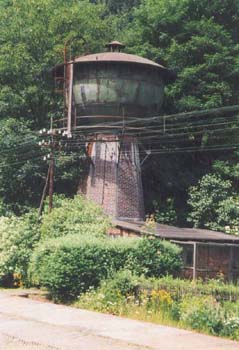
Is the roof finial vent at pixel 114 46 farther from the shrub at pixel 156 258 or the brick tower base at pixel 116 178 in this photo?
the shrub at pixel 156 258

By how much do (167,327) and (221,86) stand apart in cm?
2353

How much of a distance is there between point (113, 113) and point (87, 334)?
17804mm

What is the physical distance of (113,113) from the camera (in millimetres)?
29672

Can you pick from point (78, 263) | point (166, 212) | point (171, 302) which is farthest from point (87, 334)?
point (166, 212)

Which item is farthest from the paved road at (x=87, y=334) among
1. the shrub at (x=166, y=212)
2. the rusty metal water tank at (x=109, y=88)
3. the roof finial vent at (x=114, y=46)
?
the shrub at (x=166, y=212)

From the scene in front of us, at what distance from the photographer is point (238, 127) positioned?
3544cm

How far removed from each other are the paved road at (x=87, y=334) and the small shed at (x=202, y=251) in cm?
828

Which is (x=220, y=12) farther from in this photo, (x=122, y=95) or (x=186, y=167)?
(x=122, y=95)

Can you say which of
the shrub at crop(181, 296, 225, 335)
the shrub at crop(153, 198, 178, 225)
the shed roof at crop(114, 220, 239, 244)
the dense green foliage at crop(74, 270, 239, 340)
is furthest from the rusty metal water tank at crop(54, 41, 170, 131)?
the shrub at crop(181, 296, 225, 335)

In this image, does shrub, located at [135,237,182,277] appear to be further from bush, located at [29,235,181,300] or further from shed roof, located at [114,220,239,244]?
shed roof, located at [114,220,239,244]

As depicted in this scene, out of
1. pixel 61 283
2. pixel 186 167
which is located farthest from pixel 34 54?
pixel 61 283

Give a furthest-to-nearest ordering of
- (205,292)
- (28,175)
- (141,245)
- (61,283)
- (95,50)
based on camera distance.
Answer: (95,50) → (28,175) → (141,245) → (61,283) → (205,292)

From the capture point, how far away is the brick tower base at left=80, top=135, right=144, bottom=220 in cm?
2995

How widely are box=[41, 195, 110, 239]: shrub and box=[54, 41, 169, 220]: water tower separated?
3.50 metres
